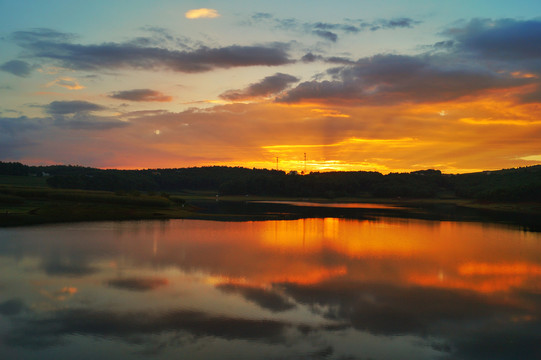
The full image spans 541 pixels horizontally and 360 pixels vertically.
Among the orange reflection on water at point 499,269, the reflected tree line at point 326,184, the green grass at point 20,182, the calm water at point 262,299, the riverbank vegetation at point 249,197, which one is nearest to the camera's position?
the calm water at point 262,299

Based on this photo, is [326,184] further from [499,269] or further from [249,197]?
[499,269]

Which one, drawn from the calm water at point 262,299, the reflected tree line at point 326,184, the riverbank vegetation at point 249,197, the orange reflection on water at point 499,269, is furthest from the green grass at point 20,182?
the orange reflection on water at point 499,269

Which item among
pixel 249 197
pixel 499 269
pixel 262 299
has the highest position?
pixel 249 197

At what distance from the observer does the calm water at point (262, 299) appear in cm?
1666

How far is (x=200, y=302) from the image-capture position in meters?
21.9

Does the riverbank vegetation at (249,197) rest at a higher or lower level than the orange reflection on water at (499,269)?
higher

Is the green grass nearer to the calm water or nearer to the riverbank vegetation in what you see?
the riverbank vegetation

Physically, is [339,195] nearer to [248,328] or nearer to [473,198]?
[473,198]

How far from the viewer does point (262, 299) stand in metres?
22.6

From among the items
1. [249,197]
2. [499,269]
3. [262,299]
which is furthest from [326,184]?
[262,299]

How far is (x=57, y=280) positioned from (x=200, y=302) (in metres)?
9.77

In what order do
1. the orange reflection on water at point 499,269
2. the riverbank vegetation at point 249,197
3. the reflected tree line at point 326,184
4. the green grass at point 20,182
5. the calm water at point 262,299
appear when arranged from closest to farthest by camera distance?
the calm water at point 262,299 → the orange reflection on water at point 499,269 → the riverbank vegetation at point 249,197 → the green grass at point 20,182 → the reflected tree line at point 326,184

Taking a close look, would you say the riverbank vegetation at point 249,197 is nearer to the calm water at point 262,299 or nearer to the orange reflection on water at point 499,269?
the calm water at point 262,299

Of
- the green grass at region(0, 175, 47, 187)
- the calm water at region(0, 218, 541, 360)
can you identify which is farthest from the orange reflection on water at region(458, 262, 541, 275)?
the green grass at region(0, 175, 47, 187)
